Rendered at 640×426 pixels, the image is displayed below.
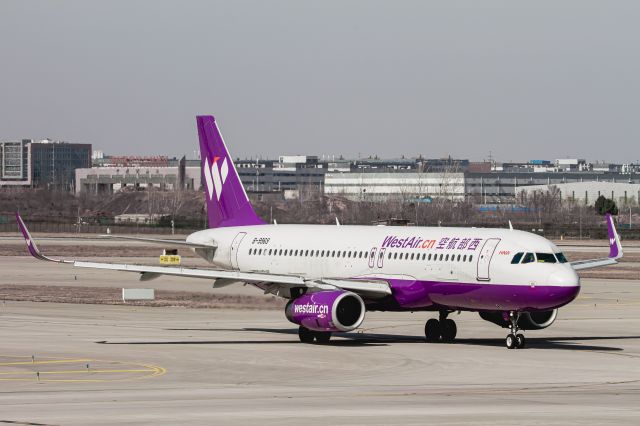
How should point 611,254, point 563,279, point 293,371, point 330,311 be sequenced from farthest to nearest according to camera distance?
point 611,254 < point 330,311 < point 563,279 < point 293,371

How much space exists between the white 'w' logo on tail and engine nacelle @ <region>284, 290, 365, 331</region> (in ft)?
41.4

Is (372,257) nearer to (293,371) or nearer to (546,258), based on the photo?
(546,258)

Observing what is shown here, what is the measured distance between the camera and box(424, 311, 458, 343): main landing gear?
1914 inches

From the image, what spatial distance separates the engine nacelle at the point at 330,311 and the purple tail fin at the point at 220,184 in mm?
11315

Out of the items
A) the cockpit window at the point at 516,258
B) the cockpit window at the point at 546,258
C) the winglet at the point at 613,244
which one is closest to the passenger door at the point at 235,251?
the cockpit window at the point at 516,258

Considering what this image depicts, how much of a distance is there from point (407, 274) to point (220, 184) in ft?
44.2

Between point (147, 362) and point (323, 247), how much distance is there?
12.9 metres

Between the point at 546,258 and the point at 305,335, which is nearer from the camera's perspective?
the point at 546,258

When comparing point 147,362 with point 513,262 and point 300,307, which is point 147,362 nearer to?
point 300,307

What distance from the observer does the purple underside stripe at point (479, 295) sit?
4359 cm

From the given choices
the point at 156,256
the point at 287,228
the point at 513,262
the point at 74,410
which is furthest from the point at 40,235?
the point at 74,410

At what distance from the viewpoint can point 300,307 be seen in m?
46.4

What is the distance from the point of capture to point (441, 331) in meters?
48.7

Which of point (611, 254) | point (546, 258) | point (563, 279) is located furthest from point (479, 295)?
point (611, 254)
